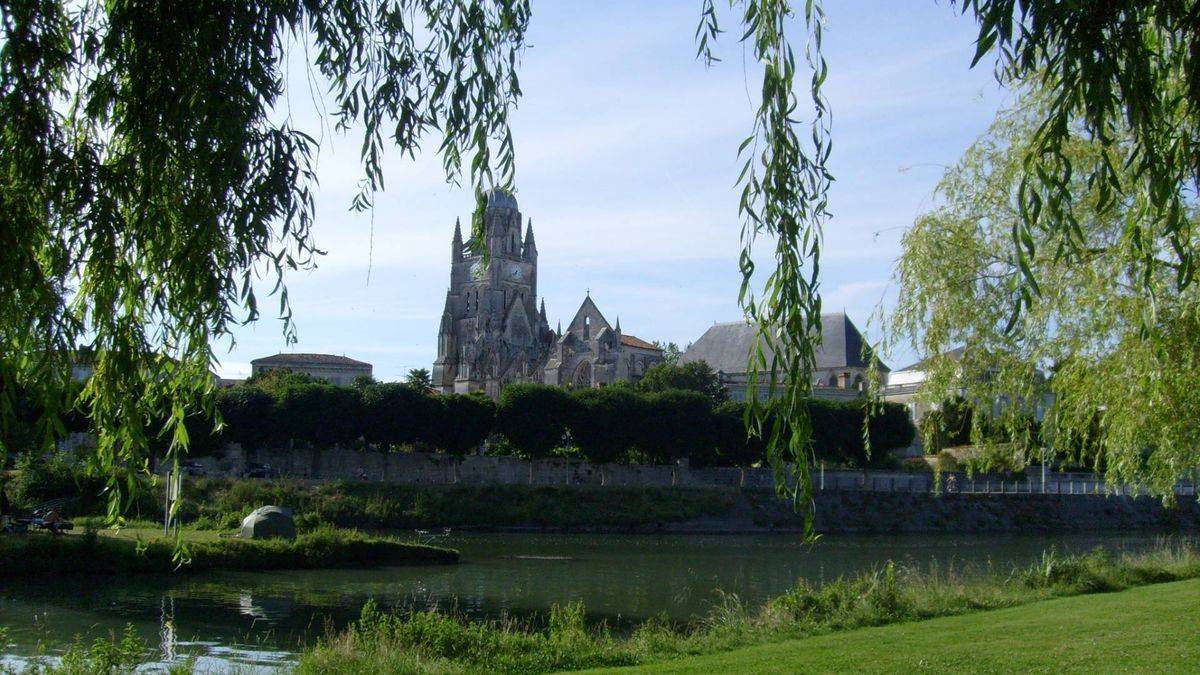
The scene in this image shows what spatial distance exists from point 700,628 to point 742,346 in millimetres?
66539

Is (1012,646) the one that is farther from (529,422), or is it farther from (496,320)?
(496,320)

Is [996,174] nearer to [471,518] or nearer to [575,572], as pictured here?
[575,572]

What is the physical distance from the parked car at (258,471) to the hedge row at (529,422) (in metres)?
0.97

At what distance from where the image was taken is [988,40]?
383cm

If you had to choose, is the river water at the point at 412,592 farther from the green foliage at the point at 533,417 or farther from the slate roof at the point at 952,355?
the green foliage at the point at 533,417

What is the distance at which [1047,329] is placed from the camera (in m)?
11.4

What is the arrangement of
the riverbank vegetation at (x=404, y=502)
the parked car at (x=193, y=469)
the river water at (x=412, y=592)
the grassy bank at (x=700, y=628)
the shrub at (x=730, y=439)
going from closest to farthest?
the grassy bank at (x=700, y=628), the river water at (x=412, y=592), the riverbank vegetation at (x=404, y=502), the parked car at (x=193, y=469), the shrub at (x=730, y=439)

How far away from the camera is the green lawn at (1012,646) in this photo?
8.80m

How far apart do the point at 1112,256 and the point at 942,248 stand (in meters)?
2.00

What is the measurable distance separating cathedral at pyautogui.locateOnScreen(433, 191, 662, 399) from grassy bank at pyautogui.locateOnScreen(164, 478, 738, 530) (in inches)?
1702

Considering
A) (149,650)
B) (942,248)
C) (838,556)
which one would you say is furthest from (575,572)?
(942,248)

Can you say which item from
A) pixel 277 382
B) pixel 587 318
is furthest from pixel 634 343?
pixel 277 382

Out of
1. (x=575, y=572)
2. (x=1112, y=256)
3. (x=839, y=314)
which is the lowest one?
(x=575, y=572)

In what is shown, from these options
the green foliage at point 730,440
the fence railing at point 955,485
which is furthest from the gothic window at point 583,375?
the fence railing at point 955,485
